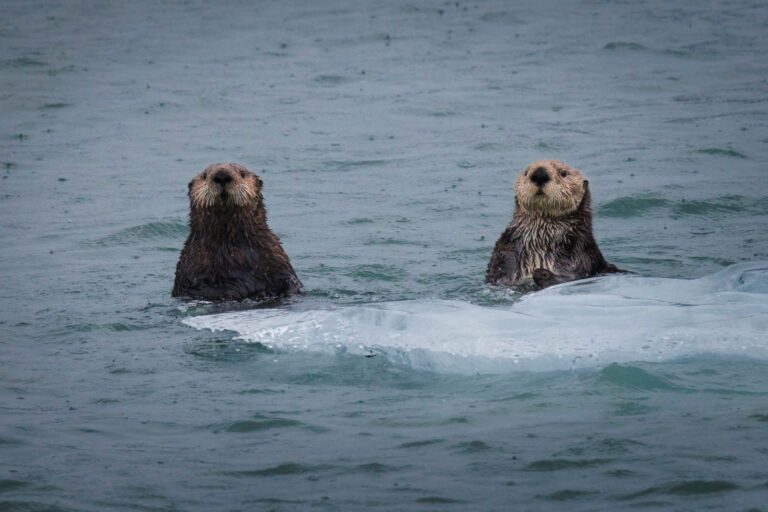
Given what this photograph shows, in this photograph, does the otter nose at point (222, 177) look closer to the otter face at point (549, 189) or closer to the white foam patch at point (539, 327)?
the white foam patch at point (539, 327)

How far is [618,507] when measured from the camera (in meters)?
5.41

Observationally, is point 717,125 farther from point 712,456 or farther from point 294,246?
point 712,456

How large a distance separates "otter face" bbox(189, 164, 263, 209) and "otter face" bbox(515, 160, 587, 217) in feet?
6.73

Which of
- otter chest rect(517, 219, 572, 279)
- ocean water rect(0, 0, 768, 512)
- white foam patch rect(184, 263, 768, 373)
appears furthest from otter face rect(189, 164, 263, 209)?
otter chest rect(517, 219, 572, 279)

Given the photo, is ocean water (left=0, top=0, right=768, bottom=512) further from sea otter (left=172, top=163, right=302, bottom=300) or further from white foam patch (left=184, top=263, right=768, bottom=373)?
sea otter (left=172, top=163, right=302, bottom=300)

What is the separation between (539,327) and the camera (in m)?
7.93

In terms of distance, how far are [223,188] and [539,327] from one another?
2.66m

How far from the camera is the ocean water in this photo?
598 cm

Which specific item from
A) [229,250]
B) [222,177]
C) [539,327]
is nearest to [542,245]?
[539,327]

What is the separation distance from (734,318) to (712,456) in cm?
210

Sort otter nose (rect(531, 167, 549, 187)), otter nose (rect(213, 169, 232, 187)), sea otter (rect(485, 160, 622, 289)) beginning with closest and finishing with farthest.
→ otter nose (rect(213, 169, 232, 187)), otter nose (rect(531, 167, 549, 187)), sea otter (rect(485, 160, 622, 289))

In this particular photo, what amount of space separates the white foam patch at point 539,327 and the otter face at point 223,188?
3.11 feet

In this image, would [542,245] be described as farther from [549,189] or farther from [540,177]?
[540,177]

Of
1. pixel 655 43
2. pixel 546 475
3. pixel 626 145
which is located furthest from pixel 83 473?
pixel 655 43
